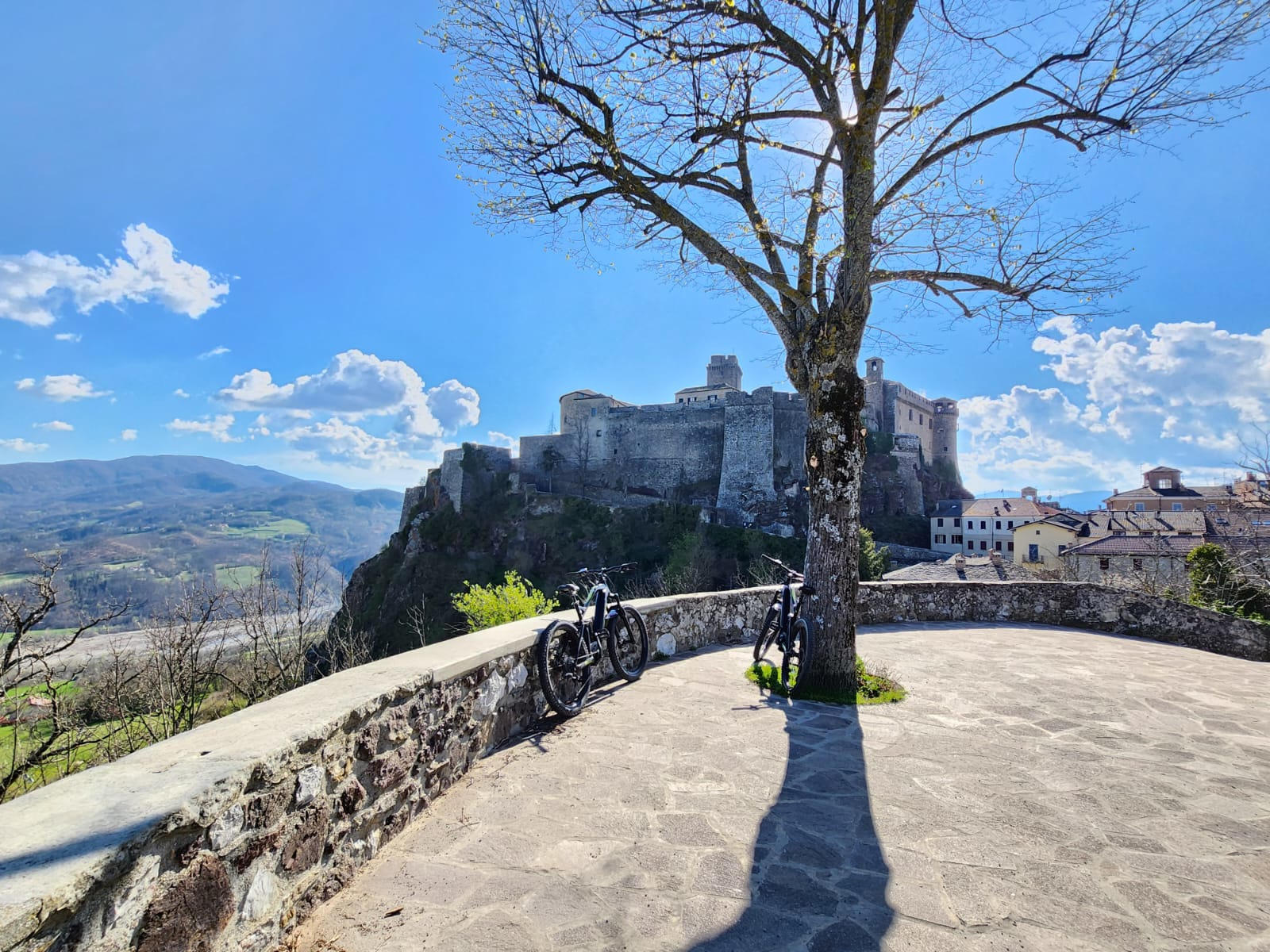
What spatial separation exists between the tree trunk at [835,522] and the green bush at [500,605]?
282cm

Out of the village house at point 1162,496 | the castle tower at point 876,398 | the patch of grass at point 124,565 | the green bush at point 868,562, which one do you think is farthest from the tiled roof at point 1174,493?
the patch of grass at point 124,565

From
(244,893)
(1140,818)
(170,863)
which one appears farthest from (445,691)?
(1140,818)

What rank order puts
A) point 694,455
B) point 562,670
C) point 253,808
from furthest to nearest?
point 694,455, point 562,670, point 253,808

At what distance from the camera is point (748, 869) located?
2531mm

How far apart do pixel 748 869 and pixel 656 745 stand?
1.37 metres

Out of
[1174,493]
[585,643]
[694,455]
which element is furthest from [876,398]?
[585,643]

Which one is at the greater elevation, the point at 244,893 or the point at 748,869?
the point at 244,893

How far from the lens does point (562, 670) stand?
173 inches

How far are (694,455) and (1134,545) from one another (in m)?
26.0

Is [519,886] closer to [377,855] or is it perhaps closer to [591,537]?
[377,855]

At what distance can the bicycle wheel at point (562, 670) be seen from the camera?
4070 millimetres

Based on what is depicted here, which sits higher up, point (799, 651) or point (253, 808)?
point (253, 808)

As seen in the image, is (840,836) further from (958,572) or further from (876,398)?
(876,398)

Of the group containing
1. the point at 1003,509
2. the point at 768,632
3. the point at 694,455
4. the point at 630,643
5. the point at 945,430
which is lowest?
the point at 630,643
